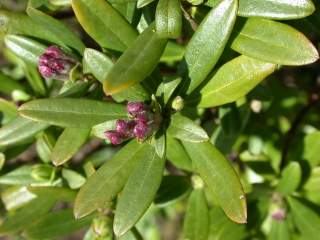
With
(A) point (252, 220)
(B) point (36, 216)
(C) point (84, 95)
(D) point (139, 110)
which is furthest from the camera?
(A) point (252, 220)

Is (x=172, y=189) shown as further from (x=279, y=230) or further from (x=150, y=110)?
(x=150, y=110)

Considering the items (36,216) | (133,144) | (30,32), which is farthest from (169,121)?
(36,216)

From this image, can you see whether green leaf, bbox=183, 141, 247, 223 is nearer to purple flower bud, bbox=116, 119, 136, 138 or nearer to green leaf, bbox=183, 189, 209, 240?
purple flower bud, bbox=116, 119, 136, 138

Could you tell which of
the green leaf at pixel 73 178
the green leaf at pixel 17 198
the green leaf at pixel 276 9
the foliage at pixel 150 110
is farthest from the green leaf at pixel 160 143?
A: the green leaf at pixel 17 198

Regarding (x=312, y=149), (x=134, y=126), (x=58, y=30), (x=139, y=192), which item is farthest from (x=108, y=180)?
(x=312, y=149)

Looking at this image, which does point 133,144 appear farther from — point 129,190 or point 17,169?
point 17,169

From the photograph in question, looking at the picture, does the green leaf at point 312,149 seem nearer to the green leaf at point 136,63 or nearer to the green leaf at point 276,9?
the green leaf at point 276,9

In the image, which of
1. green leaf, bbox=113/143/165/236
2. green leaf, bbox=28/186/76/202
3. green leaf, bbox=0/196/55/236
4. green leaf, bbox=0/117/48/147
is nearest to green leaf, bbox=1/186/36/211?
green leaf, bbox=0/196/55/236

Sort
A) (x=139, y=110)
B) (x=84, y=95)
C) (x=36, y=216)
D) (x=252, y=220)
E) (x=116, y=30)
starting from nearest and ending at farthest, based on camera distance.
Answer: (x=139, y=110) < (x=116, y=30) < (x=84, y=95) < (x=36, y=216) < (x=252, y=220)
